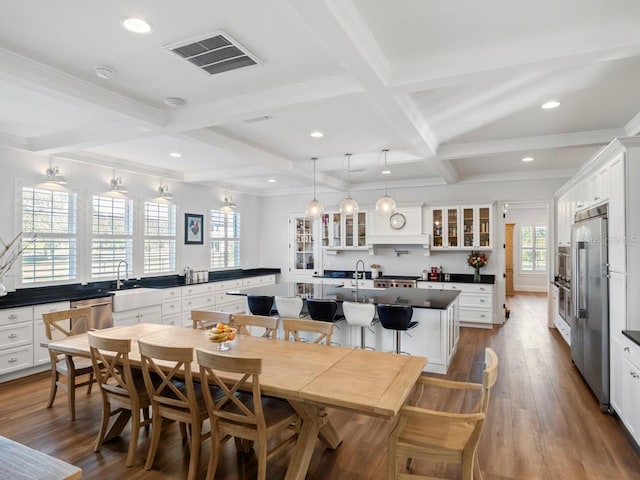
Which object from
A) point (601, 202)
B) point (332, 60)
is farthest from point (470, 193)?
point (332, 60)

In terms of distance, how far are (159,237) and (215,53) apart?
15.5 feet

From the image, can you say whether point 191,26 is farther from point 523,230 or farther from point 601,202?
point 523,230

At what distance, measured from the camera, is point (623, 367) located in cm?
297

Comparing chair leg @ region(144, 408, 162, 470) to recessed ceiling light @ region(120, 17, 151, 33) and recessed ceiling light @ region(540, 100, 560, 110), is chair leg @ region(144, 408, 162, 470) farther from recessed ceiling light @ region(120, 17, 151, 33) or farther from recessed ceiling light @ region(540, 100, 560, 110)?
recessed ceiling light @ region(540, 100, 560, 110)

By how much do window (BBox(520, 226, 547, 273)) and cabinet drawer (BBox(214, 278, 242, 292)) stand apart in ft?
Answer: 29.5

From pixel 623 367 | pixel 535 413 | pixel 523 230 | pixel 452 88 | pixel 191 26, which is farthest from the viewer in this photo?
pixel 523 230

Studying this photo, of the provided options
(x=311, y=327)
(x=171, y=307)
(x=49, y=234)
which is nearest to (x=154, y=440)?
(x=311, y=327)

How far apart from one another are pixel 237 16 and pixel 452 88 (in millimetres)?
1843

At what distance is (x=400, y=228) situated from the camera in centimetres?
759

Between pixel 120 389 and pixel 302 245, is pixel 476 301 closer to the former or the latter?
pixel 302 245

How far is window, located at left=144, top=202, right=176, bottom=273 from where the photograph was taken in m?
6.45

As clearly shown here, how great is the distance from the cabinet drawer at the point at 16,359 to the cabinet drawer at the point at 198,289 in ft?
7.69

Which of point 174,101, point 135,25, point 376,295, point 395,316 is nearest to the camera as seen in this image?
point 135,25

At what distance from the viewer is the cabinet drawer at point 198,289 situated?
21.2 feet
